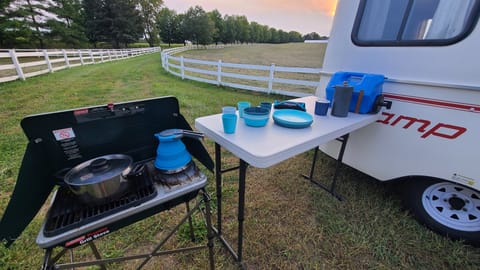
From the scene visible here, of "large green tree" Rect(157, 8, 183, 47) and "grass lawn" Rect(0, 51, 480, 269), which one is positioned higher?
"large green tree" Rect(157, 8, 183, 47)

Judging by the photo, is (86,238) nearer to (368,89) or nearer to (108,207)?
(108,207)

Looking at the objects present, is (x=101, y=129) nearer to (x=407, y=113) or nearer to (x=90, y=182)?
(x=90, y=182)

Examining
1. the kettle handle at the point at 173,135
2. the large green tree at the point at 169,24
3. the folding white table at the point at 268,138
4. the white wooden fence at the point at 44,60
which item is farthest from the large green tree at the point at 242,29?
the kettle handle at the point at 173,135

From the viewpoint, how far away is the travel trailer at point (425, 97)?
1290 millimetres

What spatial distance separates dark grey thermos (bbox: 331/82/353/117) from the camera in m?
1.39

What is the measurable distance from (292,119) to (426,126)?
1118mm

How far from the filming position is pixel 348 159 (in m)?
2.09

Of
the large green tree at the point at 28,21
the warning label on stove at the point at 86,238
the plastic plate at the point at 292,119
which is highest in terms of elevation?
the large green tree at the point at 28,21

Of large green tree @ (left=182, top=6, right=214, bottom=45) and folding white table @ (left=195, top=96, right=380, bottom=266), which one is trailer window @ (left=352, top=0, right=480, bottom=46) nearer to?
folding white table @ (left=195, top=96, right=380, bottom=266)

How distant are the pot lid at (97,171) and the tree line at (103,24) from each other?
29.9 m

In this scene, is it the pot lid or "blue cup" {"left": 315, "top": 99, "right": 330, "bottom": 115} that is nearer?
the pot lid

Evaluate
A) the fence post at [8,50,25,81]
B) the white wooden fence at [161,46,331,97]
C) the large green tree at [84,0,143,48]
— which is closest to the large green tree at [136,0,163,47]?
the large green tree at [84,0,143,48]

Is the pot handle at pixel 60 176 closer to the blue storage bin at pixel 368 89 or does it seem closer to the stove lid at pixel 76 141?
the stove lid at pixel 76 141

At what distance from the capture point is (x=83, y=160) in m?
1.04
